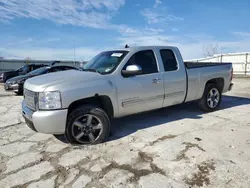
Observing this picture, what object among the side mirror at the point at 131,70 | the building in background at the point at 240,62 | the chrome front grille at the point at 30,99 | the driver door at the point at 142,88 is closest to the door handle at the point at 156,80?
the driver door at the point at 142,88

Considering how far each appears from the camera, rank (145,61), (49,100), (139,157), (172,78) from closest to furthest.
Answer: (139,157)
(49,100)
(145,61)
(172,78)

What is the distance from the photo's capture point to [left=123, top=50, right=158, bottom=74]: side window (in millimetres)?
4624

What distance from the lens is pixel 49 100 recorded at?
3.57m

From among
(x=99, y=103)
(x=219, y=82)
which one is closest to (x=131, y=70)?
(x=99, y=103)

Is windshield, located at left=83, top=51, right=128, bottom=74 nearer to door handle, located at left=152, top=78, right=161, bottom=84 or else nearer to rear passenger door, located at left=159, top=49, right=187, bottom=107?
door handle, located at left=152, top=78, right=161, bottom=84

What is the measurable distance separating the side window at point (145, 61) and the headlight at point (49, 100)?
1.69m

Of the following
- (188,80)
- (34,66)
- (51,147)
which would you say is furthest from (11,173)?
(34,66)

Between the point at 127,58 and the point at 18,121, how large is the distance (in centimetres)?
356

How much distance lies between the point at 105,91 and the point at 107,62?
0.92 metres

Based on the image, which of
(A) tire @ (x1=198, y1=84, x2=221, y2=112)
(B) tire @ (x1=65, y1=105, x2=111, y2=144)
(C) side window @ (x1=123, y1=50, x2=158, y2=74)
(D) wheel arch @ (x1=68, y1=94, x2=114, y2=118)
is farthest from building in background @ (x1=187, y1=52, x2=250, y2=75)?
(B) tire @ (x1=65, y1=105, x2=111, y2=144)

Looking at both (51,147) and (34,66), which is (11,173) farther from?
(34,66)

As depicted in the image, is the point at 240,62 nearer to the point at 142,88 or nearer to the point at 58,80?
→ the point at 142,88

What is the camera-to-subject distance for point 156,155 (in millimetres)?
3504

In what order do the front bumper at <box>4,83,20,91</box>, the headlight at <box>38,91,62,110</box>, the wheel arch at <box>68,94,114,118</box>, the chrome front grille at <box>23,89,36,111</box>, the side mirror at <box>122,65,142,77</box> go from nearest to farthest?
1. the headlight at <box>38,91,62,110</box>
2. the chrome front grille at <box>23,89,36,111</box>
3. the wheel arch at <box>68,94,114,118</box>
4. the side mirror at <box>122,65,142,77</box>
5. the front bumper at <box>4,83,20,91</box>
